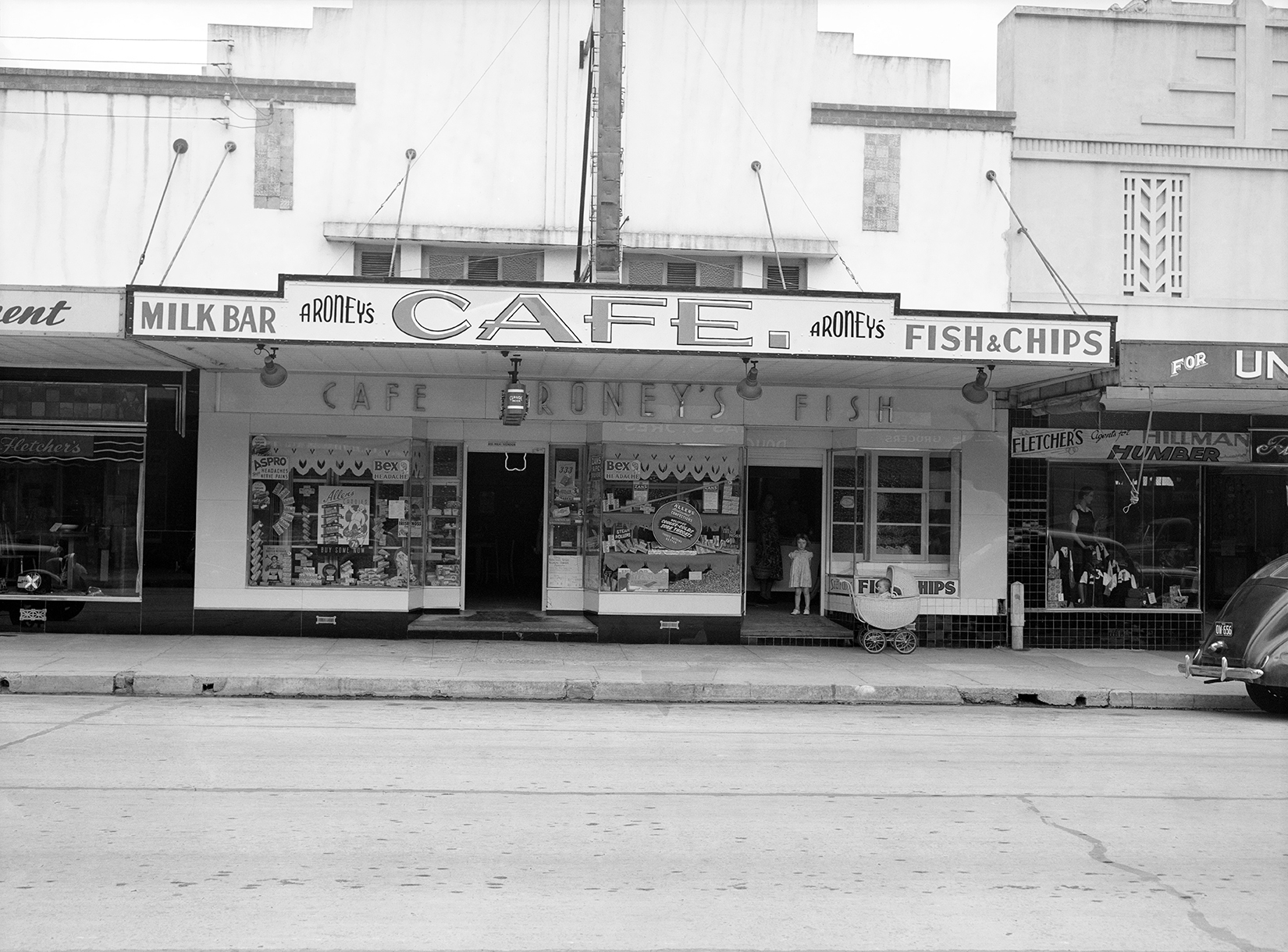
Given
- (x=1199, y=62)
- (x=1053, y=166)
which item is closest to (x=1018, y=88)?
(x=1053, y=166)

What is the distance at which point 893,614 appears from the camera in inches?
632

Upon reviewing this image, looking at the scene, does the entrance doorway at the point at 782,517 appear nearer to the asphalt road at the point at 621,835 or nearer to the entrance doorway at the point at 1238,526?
the entrance doorway at the point at 1238,526

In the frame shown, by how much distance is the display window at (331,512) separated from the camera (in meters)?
16.2

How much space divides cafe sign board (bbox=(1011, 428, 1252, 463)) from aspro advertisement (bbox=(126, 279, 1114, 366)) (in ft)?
10.4

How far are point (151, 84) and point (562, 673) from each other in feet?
32.4

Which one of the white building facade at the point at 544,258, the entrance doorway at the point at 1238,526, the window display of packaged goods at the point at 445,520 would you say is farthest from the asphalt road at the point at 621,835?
the entrance doorway at the point at 1238,526

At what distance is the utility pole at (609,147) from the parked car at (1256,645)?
845 cm

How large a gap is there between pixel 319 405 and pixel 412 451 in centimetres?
142

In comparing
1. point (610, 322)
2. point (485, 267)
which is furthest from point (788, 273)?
point (610, 322)

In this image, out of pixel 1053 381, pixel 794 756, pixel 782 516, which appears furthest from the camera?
pixel 782 516

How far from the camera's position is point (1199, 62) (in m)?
17.5

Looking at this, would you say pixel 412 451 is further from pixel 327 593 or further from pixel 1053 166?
pixel 1053 166

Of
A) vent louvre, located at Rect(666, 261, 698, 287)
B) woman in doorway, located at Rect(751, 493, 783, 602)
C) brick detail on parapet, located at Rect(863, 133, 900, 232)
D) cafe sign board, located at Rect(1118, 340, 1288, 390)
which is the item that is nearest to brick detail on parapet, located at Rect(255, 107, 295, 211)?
vent louvre, located at Rect(666, 261, 698, 287)

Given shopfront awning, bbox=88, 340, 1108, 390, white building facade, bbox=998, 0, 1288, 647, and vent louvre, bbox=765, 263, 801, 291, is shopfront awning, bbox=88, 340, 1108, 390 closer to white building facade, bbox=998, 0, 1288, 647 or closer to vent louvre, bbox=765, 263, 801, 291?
vent louvre, bbox=765, 263, 801, 291
